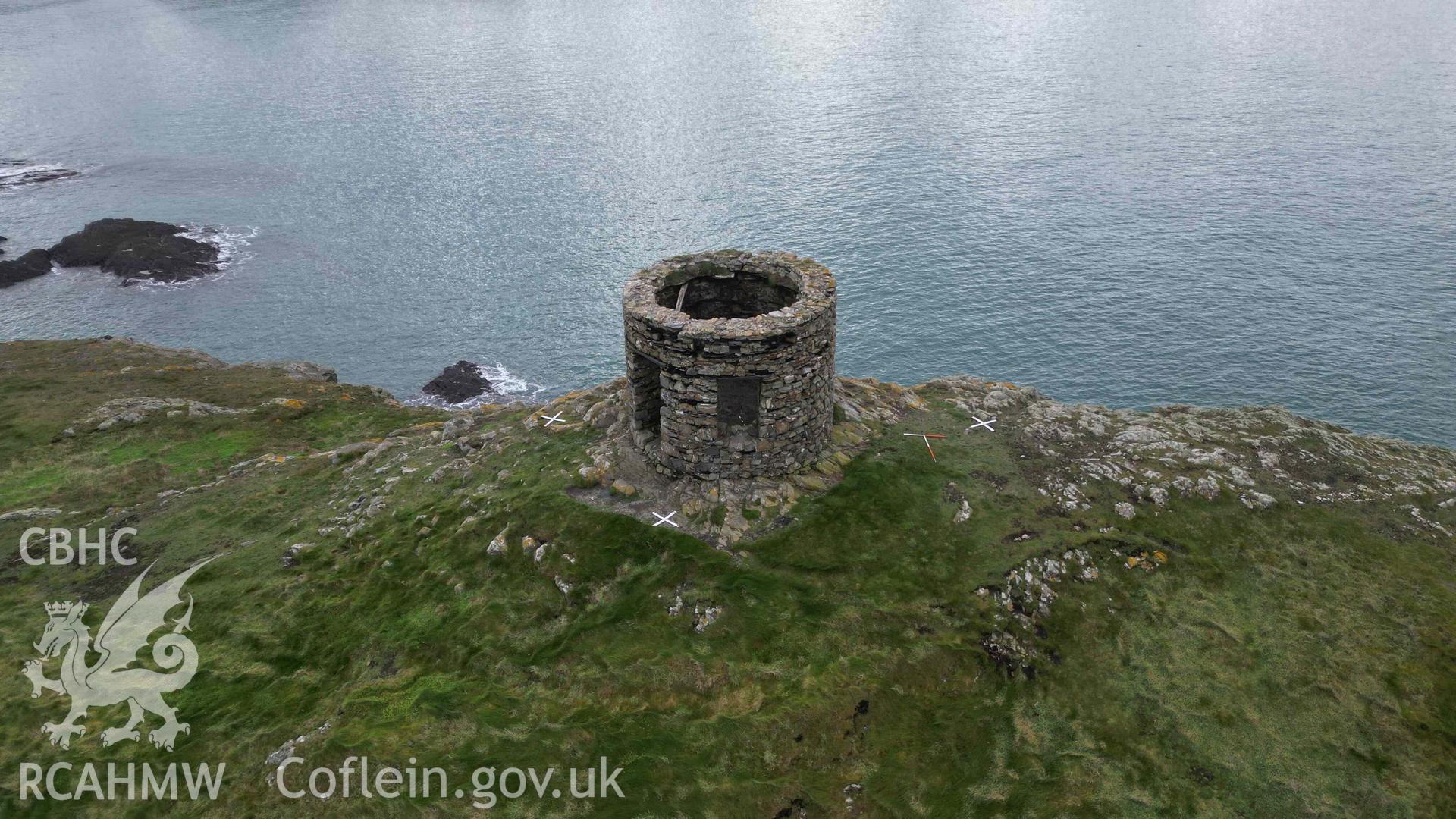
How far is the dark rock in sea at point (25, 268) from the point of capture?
7156 cm

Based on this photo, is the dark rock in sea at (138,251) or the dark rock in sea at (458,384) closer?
the dark rock in sea at (458,384)

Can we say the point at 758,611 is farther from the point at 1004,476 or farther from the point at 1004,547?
the point at 1004,476

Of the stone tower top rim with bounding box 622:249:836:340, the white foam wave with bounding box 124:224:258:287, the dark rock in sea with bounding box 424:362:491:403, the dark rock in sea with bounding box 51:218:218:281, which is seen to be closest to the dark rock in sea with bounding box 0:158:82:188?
the dark rock in sea with bounding box 51:218:218:281

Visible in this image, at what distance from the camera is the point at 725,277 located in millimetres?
26922

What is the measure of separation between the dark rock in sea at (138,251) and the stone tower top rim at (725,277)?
66.8 meters

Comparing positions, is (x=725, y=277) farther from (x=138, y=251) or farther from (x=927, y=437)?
(x=138, y=251)

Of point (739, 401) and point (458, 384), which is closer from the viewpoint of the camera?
point (739, 401)

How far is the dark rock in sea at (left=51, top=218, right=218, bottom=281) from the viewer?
72062mm

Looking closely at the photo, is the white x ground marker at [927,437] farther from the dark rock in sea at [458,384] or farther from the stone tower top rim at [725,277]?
the dark rock in sea at [458,384]

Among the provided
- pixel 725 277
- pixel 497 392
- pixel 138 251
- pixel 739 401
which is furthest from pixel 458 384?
pixel 138 251

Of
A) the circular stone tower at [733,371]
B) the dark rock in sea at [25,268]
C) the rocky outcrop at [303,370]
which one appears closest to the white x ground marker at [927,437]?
the circular stone tower at [733,371]

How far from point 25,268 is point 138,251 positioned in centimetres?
1037

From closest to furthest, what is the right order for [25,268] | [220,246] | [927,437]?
[927,437] < [25,268] < [220,246]

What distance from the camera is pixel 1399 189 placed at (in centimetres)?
7250
